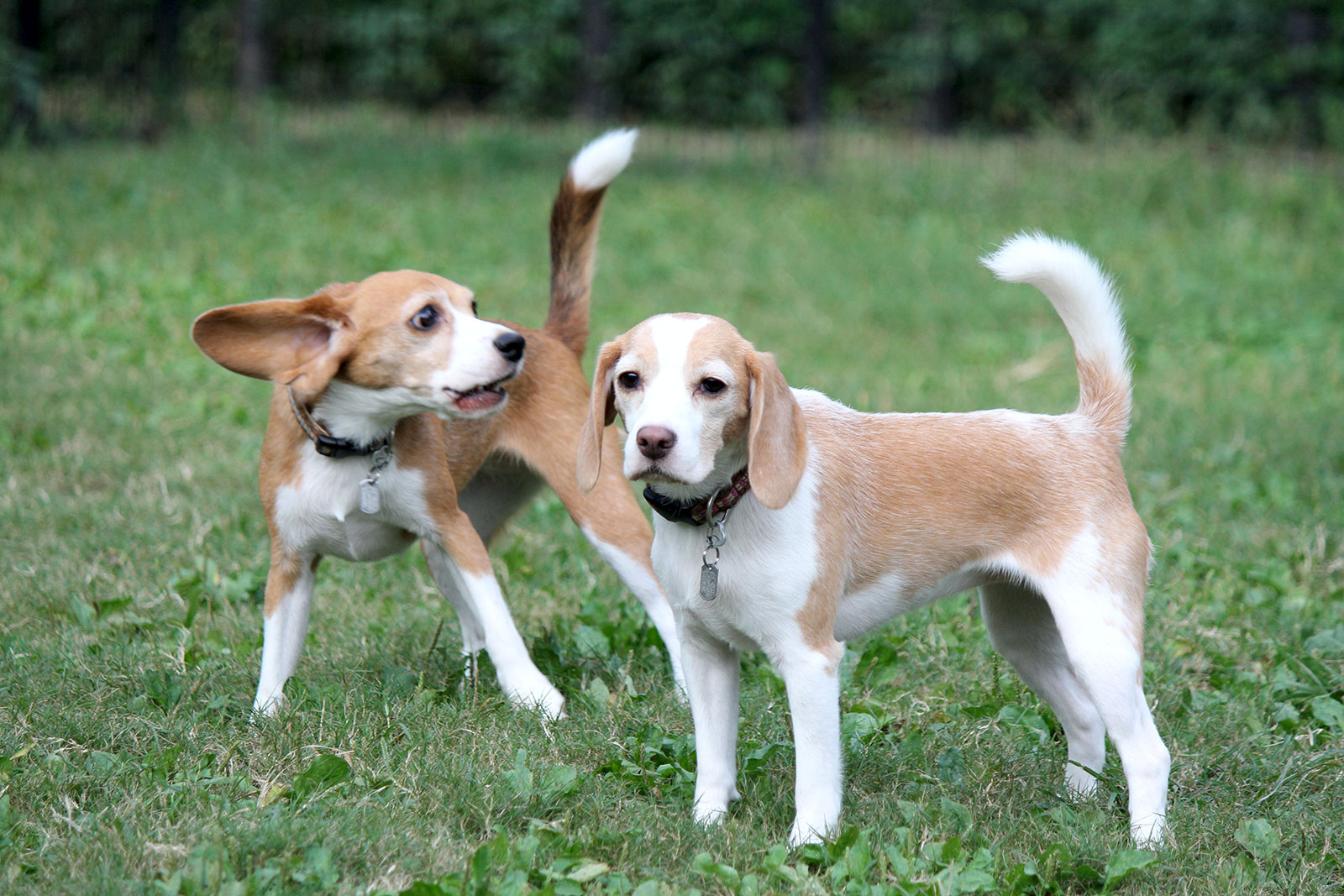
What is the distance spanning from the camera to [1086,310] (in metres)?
3.58

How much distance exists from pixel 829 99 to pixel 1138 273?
15324 millimetres

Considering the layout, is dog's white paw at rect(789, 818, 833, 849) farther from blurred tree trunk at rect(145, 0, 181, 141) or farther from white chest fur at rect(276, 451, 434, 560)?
blurred tree trunk at rect(145, 0, 181, 141)

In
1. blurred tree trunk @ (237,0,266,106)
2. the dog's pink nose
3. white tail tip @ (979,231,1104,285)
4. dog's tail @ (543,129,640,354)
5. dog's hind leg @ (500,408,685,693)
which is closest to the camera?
the dog's pink nose

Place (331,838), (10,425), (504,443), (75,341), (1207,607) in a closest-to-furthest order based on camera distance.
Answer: (331,838) < (504,443) < (1207,607) < (10,425) < (75,341)

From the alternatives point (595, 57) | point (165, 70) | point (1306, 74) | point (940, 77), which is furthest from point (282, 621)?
point (940, 77)

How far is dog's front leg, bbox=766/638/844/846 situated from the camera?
303 centimetres

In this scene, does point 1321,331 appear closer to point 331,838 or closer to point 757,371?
point 757,371

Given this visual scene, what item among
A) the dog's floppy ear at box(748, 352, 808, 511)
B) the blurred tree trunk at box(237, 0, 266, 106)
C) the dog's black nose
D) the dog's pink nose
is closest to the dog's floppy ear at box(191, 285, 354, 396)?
the dog's black nose

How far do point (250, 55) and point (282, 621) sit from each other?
14.6 metres

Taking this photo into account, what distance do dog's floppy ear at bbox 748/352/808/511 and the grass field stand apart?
841 mm

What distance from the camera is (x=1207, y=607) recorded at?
15.4 feet

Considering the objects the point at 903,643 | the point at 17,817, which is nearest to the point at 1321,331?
the point at 903,643

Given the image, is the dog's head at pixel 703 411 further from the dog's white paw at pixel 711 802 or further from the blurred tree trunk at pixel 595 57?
the blurred tree trunk at pixel 595 57

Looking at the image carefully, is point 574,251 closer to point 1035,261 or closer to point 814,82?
point 1035,261
